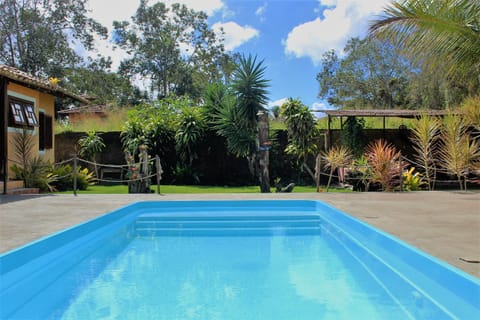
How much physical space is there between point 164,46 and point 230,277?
31542 mm

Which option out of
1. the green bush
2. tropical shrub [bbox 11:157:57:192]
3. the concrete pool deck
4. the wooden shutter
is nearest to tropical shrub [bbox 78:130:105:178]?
the wooden shutter

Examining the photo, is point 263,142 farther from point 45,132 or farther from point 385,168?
point 45,132

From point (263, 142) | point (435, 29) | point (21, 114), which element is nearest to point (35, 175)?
point (21, 114)

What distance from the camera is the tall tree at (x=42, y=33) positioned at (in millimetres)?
25953

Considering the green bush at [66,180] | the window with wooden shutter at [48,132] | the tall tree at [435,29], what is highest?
the tall tree at [435,29]

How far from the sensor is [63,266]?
457 cm

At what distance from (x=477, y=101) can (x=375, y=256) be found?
8.00 metres

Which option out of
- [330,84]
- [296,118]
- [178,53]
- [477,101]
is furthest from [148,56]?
[477,101]

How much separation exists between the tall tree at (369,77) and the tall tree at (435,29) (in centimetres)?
2539

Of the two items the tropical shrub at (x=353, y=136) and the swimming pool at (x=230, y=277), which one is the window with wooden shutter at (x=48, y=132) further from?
the tropical shrub at (x=353, y=136)

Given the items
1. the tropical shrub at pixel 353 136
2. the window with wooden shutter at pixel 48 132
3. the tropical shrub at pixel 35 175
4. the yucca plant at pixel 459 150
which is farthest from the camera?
the tropical shrub at pixel 353 136

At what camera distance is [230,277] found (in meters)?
4.27

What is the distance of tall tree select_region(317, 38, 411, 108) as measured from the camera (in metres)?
32.3

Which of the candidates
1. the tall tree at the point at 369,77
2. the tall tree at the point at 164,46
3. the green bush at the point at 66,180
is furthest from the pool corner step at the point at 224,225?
the tall tree at the point at 164,46
